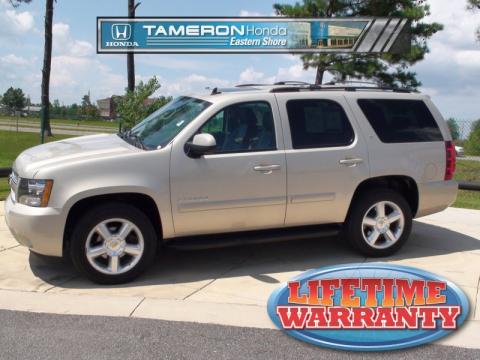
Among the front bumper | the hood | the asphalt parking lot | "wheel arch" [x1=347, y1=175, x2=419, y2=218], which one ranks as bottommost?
the asphalt parking lot

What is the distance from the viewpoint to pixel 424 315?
4250 millimetres

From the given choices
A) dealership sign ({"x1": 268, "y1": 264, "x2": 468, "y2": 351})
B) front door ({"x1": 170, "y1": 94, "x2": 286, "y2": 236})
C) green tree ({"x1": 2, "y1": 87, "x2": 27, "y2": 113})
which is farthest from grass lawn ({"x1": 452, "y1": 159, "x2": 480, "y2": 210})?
green tree ({"x1": 2, "y1": 87, "x2": 27, "y2": 113})

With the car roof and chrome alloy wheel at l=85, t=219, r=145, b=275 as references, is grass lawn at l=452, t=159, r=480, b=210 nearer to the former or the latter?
the car roof

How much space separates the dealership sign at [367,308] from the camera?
3932mm

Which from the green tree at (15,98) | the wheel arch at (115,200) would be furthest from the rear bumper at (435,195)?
the green tree at (15,98)

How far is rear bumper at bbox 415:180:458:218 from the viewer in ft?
19.6

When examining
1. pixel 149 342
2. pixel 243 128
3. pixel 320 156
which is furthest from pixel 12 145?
pixel 149 342

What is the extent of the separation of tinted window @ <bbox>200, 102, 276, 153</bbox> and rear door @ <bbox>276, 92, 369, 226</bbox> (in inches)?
6.9

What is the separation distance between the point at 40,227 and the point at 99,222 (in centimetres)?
50

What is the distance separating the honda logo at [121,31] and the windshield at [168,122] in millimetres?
12862

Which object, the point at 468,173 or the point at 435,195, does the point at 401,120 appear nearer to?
the point at 435,195

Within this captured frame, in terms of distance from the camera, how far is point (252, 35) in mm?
16906

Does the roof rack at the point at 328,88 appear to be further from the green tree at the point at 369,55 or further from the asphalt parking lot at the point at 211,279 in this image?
the green tree at the point at 369,55

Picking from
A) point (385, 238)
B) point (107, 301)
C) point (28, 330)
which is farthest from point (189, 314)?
point (385, 238)
